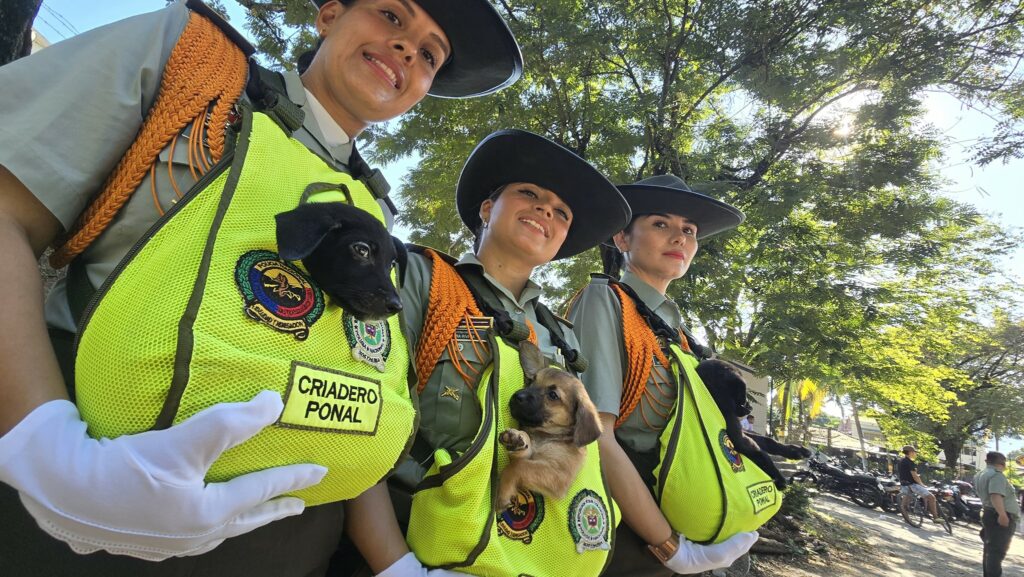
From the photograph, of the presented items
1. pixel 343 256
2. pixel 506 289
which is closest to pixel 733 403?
pixel 506 289

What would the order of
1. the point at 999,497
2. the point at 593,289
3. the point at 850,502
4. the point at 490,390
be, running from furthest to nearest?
the point at 850,502 < the point at 999,497 < the point at 593,289 < the point at 490,390

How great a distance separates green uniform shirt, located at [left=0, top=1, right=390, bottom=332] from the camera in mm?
1034

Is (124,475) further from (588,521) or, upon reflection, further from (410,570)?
(588,521)

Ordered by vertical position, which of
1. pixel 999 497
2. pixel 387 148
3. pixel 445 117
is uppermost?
pixel 445 117

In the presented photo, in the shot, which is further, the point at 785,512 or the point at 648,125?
the point at 785,512

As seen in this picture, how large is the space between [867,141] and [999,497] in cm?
753

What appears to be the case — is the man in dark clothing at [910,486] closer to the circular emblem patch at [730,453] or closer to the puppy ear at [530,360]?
the circular emblem patch at [730,453]

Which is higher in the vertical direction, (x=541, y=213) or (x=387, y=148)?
(x=387, y=148)

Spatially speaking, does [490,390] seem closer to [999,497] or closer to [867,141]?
[867,141]

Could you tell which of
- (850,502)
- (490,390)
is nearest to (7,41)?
(490,390)

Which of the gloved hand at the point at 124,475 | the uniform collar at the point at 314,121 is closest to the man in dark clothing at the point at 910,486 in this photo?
the uniform collar at the point at 314,121

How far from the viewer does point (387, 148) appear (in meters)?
7.88

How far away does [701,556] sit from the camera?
2.41 meters

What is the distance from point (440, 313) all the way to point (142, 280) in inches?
46.3
